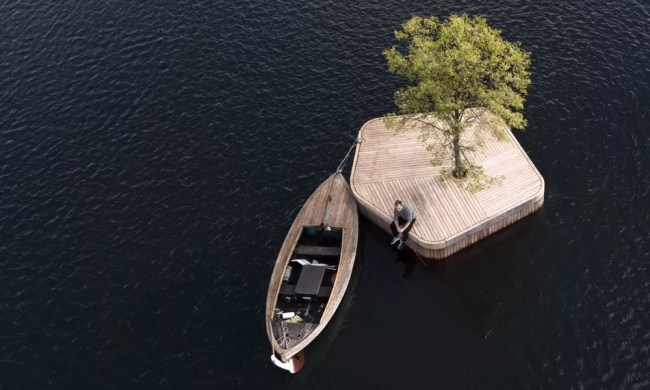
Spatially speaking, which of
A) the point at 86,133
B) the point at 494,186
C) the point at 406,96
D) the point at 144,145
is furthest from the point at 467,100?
the point at 86,133

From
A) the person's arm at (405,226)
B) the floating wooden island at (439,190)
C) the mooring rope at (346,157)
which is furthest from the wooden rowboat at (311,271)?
the person's arm at (405,226)

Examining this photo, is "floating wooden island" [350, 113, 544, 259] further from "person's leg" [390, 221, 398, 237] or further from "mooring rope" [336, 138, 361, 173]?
"person's leg" [390, 221, 398, 237]

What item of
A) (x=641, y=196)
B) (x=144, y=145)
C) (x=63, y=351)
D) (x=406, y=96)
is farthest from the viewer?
(x=144, y=145)

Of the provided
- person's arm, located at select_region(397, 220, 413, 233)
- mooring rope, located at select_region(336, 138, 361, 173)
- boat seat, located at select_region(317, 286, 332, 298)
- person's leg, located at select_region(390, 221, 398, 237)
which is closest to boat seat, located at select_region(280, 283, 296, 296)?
boat seat, located at select_region(317, 286, 332, 298)

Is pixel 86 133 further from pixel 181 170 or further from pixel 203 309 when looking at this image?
pixel 203 309

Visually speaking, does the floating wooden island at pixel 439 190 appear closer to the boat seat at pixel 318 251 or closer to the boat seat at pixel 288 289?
the boat seat at pixel 318 251

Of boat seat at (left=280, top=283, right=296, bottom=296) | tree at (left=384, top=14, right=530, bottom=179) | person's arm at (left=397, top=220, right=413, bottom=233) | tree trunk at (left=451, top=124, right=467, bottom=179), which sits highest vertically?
tree at (left=384, top=14, right=530, bottom=179)
